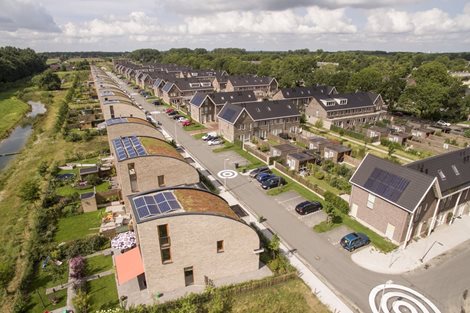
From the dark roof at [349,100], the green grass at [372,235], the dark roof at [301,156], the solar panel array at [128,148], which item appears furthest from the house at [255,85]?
the green grass at [372,235]

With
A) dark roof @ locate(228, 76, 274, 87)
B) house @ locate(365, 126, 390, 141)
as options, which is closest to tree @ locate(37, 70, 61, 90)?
dark roof @ locate(228, 76, 274, 87)

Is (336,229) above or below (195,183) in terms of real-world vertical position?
below

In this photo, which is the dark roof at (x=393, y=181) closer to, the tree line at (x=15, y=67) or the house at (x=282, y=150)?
the house at (x=282, y=150)

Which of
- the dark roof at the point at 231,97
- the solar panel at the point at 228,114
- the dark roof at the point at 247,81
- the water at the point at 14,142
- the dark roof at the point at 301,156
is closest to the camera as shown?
the dark roof at the point at 301,156

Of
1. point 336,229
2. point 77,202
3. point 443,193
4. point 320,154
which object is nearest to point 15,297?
point 77,202

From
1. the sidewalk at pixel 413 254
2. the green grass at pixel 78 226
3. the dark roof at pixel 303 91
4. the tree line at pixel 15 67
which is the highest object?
the tree line at pixel 15 67

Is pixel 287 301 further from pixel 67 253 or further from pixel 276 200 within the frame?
pixel 67 253

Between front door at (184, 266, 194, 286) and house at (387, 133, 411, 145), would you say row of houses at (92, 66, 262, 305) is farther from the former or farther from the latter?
house at (387, 133, 411, 145)
